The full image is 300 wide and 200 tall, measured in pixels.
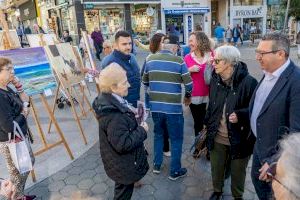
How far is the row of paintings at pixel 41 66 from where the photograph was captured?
4578 mm

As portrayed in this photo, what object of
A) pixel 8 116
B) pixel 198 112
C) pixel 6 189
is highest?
pixel 8 116

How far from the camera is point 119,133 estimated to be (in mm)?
2617

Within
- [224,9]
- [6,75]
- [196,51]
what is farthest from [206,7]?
[6,75]

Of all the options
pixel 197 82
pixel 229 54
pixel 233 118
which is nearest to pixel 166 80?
pixel 197 82

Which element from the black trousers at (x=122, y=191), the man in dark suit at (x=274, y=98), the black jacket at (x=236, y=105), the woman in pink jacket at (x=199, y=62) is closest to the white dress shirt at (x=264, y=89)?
the man in dark suit at (x=274, y=98)

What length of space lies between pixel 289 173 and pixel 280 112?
4.08 feet

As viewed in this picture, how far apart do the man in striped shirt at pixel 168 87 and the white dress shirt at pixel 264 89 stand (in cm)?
122

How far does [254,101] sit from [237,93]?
11.3 inches

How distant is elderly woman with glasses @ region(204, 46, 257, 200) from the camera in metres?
2.96

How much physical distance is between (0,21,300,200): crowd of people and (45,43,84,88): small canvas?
1.31m

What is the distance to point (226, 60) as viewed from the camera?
2973 mm

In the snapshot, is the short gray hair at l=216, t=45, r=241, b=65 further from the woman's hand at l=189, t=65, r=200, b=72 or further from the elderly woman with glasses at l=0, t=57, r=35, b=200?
the elderly woman with glasses at l=0, t=57, r=35, b=200

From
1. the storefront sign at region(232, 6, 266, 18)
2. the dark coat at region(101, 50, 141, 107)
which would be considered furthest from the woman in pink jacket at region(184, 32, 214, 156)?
the storefront sign at region(232, 6, 266, 18)

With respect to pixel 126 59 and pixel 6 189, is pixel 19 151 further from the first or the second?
pixel 126 59
